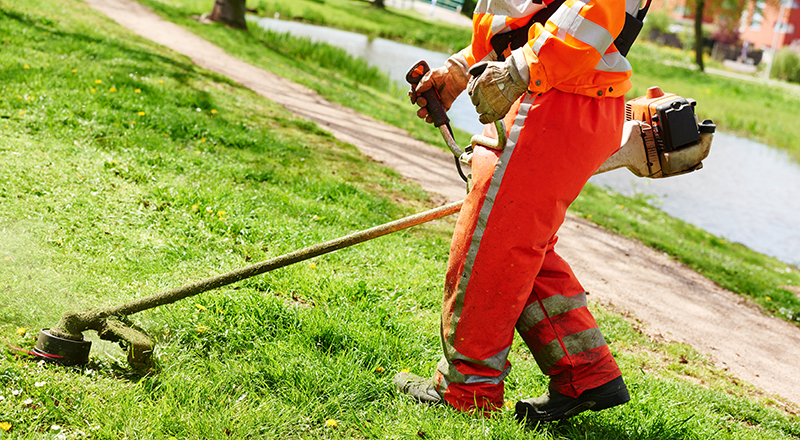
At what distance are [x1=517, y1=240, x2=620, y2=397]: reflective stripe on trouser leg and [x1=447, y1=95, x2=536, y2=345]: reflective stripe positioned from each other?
326 millimetres

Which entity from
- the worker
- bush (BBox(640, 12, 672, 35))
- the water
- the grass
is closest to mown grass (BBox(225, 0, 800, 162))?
the water

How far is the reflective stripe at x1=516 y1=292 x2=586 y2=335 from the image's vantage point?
8.07 feet

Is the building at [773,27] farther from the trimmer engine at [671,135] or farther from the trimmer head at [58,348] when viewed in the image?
the trimmer head at [58,348]

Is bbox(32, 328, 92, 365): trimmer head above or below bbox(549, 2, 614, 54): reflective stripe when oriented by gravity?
below

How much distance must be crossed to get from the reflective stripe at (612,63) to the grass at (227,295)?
1.35 metres

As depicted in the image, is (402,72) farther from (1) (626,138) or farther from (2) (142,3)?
(1) (626,138)

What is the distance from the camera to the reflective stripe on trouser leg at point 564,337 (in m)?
2.45

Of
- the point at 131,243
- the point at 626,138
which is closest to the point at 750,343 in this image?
the point at 626,138

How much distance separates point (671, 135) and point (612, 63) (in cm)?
44

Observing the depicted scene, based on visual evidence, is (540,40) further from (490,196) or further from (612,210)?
(612,210)

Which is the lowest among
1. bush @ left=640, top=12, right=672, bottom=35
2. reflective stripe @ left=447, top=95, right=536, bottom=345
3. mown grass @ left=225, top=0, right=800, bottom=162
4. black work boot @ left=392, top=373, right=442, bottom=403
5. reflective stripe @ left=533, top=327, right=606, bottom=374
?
black work boot @ left=392, top=373, right=442, bottom=403

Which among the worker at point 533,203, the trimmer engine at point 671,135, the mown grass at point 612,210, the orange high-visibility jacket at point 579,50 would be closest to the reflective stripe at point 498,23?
the worker at point 533,203

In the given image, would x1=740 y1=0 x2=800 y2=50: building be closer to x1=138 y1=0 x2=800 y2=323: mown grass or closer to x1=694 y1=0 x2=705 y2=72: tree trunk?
x1=694 y1=0 x2=705 y2=72: tree trunk

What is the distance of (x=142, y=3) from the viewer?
15250mm
